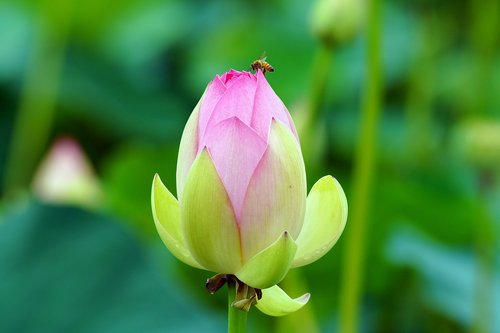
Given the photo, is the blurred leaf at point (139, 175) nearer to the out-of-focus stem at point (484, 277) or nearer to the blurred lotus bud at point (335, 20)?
the out-of-focus stem at point (484, 277)

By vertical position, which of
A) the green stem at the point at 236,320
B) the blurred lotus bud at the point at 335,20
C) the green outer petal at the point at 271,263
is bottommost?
the green stem at the point at 236,320

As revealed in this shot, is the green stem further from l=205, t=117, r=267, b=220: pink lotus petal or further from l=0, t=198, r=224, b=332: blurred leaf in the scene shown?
l=0, t=198, r=224, b=332: blurred leaf

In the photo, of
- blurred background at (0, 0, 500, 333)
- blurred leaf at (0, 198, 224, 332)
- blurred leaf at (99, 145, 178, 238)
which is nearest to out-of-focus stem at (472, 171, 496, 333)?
blurred background at (0, 0, 500, 333)

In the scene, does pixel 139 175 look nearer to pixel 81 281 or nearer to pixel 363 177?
pixel 81 281

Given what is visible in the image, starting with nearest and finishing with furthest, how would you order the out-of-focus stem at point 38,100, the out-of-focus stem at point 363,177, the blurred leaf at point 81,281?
the out-of-focus stem at point 363,177 < the blurred leaf at point 81,281 < the out-of-focus stem at point 38,100

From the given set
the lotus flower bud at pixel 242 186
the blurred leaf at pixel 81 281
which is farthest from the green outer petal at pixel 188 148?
the blurred leaf at pixel 81 281

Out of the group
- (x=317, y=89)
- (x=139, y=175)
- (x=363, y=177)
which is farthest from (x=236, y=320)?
(x=139, y=175)
